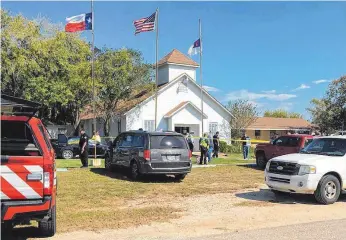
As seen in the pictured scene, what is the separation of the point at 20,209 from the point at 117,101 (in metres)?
30.7

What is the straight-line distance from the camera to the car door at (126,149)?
14420 millimetres

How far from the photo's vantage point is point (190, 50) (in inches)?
1271

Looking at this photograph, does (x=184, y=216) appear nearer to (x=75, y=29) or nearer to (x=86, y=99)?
(x=75, y=29)

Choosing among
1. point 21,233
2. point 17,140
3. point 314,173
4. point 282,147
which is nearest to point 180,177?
point 314,173

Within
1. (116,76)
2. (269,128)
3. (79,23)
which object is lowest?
(269,128)

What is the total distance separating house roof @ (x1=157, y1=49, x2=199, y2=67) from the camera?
37453mm

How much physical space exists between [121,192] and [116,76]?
944 inches

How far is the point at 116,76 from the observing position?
113 feet

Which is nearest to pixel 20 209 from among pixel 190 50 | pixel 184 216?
pixel 184 216

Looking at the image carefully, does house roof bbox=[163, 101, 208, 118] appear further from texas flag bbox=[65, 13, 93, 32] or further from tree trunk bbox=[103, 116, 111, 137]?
texas flag bbox=[65, 13, 93, 32]

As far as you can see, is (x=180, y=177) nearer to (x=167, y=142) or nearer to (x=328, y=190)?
(x=167, y=142)

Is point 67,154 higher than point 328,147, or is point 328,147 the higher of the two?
point 328,147

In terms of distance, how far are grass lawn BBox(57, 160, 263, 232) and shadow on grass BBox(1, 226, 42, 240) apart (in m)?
0.48

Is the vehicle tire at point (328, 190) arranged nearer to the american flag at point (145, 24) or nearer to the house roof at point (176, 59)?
the american flag at point (145, 24)
